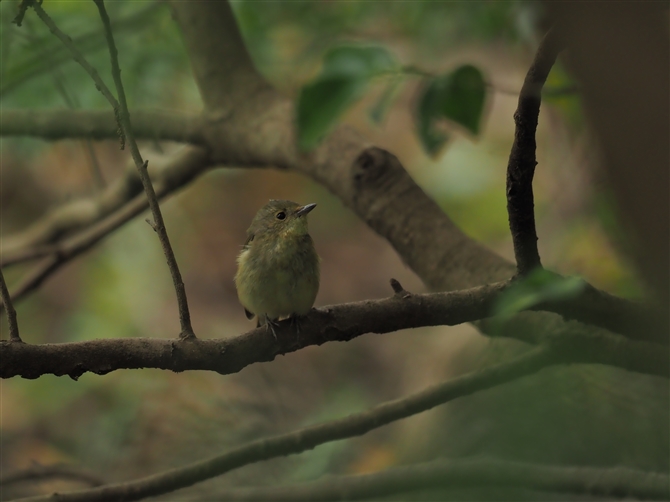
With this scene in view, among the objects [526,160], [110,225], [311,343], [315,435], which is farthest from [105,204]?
[526,160]

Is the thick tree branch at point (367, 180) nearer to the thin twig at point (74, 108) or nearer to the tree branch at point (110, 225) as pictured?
the tree branch at point (110, 225)

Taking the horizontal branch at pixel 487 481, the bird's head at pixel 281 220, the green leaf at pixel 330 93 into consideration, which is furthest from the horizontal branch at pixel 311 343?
the bird's head at pixel 281 220

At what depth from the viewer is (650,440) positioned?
2766mm

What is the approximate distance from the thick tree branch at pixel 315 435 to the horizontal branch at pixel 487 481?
0.22 metres

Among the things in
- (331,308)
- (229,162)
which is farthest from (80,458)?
(331,308)

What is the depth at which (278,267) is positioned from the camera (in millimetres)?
3762

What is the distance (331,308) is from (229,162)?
76.9 inches

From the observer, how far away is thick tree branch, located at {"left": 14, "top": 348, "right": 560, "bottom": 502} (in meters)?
2.60

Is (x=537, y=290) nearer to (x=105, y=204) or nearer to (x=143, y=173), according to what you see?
Answer: (x=143, y=173)

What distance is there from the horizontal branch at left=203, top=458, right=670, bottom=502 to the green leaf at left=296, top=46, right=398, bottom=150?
3.71ft

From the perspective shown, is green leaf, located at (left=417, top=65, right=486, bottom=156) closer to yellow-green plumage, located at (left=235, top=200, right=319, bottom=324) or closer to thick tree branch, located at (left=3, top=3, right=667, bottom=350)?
thick tree branch, located at (left=3, top=3, right=667, bottom=350)

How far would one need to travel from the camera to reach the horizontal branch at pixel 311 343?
1944 mm

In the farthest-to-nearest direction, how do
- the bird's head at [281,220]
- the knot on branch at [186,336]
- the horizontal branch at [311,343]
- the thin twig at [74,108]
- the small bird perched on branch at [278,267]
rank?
1. the bird's head at [281,220]
2. the small bird perched on branch at [278,267]
3. the thin twig at [74,108]
4. the knot on branch at [186,336]
5. the horizontal branch at [311,343]

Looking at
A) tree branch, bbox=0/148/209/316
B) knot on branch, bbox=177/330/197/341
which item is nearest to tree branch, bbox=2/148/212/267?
tree branch, bbox=0/148/209/316
